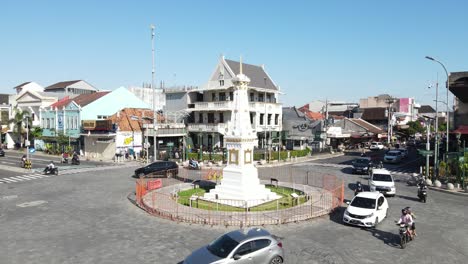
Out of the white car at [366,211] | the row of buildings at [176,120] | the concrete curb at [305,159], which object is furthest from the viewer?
the row of buildings at [176,120]

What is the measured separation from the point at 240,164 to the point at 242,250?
11.5 metres

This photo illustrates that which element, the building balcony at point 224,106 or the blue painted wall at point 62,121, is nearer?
the building balcony at point 224,106

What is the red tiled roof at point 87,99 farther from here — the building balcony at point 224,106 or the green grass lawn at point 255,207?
the green grass lawn at point 255,207

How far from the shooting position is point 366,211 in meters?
17.4

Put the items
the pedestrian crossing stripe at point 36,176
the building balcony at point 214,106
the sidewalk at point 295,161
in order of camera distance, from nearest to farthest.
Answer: the pedestrian crossing stripe at point 36,176 < the sidewalk at point 295,161 < the building balcony at point 214,106

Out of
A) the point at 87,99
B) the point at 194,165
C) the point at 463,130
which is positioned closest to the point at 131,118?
the point at 87,99

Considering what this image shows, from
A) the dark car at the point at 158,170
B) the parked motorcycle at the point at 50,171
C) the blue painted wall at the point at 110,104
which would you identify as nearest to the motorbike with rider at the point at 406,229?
the dark car at the point at 158,170

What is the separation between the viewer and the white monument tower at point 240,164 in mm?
22594

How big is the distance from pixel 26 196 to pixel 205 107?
3054cm

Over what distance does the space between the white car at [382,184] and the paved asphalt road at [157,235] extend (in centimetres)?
83

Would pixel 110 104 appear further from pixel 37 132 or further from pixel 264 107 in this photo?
pixel 264 107

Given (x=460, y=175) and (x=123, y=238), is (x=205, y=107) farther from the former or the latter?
(x=123, y=238)

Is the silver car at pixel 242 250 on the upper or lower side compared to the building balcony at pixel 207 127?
lower

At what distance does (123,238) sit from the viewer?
15750 millimetres
